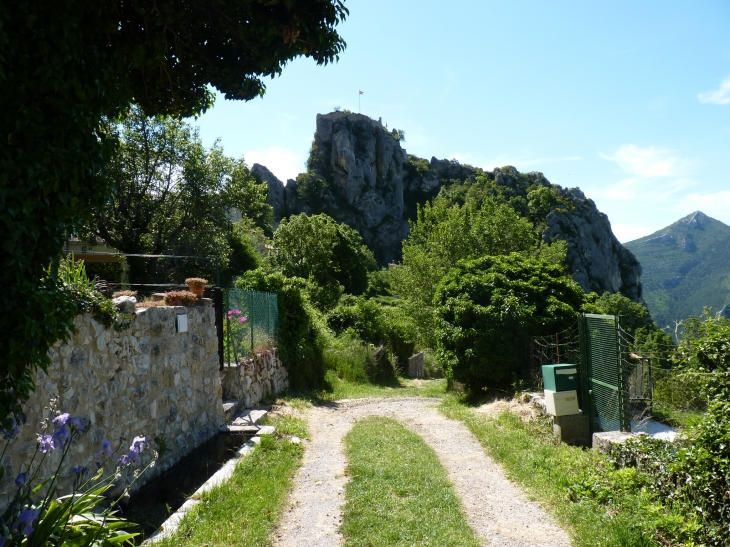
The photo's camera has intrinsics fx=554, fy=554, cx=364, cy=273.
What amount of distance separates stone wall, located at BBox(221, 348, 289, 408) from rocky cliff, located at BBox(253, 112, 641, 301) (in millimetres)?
56818

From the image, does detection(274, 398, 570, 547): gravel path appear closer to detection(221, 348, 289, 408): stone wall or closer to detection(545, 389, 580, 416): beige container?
detection(545, 389, 580, 416): beige container

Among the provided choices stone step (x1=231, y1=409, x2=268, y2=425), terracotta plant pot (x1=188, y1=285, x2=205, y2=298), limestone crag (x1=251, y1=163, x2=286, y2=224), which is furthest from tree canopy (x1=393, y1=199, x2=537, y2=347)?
limestone crag (x1=251, y1=163, x2=286, y2=224)

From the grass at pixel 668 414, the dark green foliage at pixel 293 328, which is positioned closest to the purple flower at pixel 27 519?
the grass at pixel 668 414

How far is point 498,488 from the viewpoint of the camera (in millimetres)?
5973

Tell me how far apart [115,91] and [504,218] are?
66.3ft

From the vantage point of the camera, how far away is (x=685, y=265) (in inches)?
4225

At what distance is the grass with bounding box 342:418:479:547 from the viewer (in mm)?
4527

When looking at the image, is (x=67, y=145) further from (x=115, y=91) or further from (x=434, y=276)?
(x=434, y=276)

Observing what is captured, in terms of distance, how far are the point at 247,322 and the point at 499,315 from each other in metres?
5.27

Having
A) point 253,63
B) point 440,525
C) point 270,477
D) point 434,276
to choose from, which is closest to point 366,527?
point 440,525

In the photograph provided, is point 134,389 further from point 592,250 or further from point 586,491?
point 592,250

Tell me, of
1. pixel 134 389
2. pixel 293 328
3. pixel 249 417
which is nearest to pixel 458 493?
pixel 134 389

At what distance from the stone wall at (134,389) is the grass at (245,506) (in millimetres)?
1011

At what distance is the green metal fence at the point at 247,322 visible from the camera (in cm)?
1002
